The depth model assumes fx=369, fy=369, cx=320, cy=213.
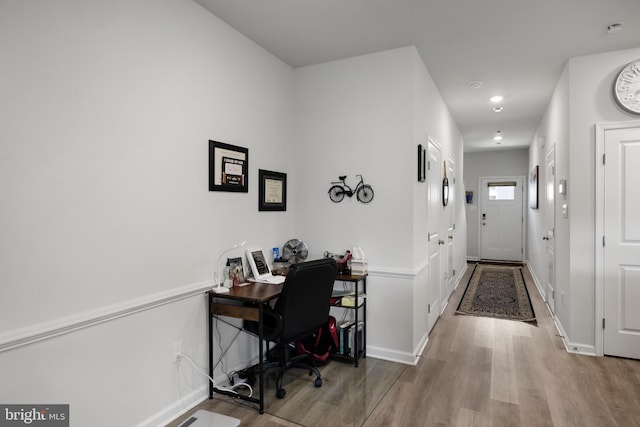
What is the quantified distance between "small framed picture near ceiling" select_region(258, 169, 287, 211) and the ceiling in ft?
3.56

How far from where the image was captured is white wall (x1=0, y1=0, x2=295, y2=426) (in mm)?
1567

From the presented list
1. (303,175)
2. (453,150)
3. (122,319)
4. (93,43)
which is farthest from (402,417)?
(453,150)

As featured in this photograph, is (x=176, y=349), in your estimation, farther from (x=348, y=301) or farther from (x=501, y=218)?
(x=501, y=218)

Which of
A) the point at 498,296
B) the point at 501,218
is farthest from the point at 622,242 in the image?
the point at 501,218

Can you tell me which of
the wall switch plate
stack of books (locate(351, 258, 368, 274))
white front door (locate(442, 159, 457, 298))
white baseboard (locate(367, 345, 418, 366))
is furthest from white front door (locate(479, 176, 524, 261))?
the wall switch plate

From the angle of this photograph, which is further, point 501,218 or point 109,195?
point 501,218

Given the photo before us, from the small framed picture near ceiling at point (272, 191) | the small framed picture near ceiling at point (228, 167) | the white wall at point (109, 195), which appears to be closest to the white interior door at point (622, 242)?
the small framed picture near ceiling at point (272, 191)

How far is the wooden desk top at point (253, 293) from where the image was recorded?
2.32 meters

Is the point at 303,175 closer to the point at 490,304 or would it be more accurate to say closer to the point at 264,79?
the point at 264,79

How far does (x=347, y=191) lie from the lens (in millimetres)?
3367

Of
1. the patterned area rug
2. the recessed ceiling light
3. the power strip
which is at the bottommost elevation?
the power strip

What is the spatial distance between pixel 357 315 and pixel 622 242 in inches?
91.7

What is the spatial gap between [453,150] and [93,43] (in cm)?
487

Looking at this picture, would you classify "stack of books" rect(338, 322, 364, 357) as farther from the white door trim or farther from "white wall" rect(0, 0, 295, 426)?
the white door trim
